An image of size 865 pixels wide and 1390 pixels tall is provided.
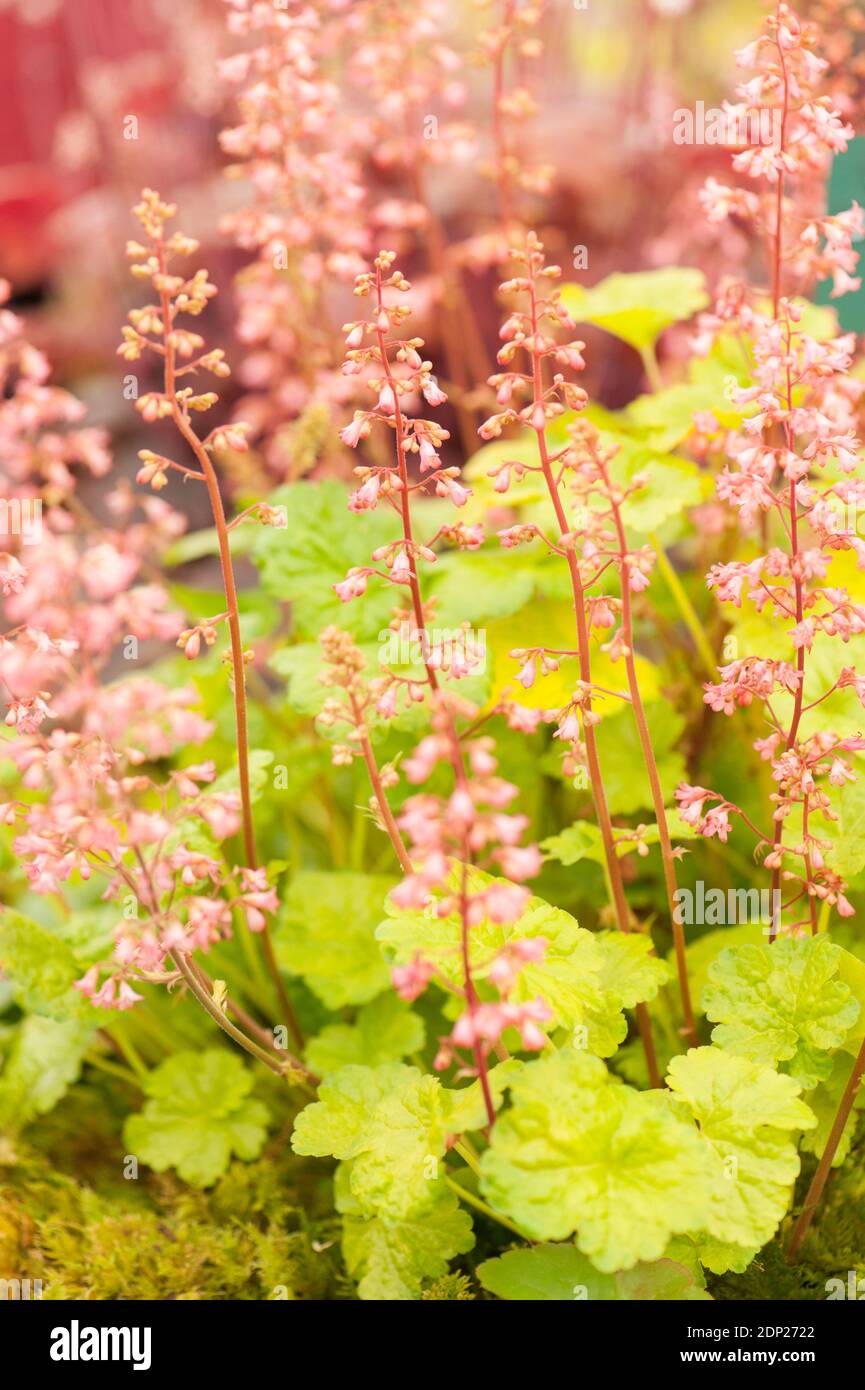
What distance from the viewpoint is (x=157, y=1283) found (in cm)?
198

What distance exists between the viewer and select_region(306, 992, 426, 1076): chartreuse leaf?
2.05 meters

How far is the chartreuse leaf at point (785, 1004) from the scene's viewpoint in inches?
64.3

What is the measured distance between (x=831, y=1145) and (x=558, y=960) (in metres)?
0.47

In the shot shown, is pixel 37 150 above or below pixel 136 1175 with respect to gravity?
above

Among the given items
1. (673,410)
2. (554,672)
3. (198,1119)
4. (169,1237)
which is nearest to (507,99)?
(673,410)

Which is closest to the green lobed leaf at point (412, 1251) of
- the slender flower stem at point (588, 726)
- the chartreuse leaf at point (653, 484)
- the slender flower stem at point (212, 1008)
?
the slender flower stem at point (212, 1008)

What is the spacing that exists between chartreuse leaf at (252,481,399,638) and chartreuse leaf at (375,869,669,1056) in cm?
66

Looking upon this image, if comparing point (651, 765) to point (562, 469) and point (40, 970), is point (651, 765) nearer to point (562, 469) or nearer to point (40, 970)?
point (562, 469)

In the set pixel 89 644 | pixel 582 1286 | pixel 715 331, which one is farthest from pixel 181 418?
pixel 582 1286

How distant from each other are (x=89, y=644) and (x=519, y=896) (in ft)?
1.95

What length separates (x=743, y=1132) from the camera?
59.8 inches

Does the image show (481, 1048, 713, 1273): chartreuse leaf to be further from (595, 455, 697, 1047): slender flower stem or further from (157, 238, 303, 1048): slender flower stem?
(157, 238, 303, 1048): slender flower stem

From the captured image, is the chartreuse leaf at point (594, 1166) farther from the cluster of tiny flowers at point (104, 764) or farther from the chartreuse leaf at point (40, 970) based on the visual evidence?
the chartreuse leaf at point (40, 970)
